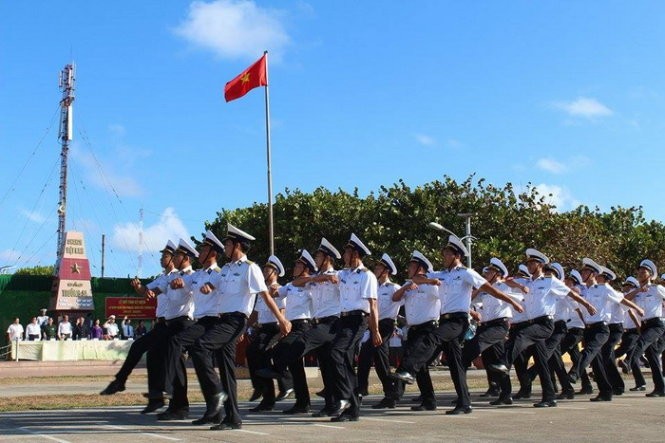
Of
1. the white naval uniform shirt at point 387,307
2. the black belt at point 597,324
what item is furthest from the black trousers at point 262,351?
the black belt at point 597,324

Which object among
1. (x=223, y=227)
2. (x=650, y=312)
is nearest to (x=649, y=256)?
(x=223, y=227)

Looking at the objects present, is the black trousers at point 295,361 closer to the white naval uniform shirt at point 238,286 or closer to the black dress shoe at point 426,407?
the white naval uniform shirt at point 238,286

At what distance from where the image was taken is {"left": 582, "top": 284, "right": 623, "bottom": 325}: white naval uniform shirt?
14344 millimetres

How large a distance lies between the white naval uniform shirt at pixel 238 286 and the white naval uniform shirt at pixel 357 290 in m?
1.38

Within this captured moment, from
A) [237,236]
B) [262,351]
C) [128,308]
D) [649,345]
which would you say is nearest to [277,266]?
[262,351]

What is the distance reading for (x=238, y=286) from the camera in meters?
9.80

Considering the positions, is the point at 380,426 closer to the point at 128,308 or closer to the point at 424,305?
the point at 424,305

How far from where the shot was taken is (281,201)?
4600cm

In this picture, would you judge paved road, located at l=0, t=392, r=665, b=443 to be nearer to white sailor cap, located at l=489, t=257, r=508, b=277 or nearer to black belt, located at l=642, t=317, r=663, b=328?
white sailor cap, located at l=489, t=257, r=508, b=277

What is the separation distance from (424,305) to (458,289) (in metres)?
0.46

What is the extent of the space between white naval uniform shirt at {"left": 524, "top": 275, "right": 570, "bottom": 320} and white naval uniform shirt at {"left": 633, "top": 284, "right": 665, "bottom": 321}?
9.32 ft

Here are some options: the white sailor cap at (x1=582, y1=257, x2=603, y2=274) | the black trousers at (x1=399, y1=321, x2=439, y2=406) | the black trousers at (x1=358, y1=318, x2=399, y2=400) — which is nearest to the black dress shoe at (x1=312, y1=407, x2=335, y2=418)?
the black trousers at (x1=399, y1=321, x2=439, y2=406)

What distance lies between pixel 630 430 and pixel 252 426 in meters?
3.89

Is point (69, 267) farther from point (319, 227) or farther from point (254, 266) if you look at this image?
point (254, 266)
